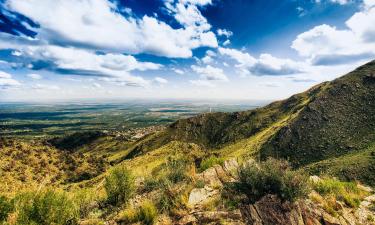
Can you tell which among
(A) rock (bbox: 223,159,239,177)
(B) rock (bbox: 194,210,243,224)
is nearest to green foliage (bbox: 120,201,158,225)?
(B) rock (bbox: 194,210,243,224)

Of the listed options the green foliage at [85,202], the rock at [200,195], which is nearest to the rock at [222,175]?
the rock at [200,195]

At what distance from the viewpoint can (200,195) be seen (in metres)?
8.15

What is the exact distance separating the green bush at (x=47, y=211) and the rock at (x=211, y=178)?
188 inches

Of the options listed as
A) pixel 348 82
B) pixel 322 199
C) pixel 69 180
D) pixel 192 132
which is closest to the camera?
pixel 322 199

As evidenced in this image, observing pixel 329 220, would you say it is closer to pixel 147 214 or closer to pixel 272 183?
pixel 272 183

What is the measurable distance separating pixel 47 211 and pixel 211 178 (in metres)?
5.91

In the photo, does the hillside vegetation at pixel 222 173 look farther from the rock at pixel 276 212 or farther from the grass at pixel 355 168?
the grass at pixel 355 168

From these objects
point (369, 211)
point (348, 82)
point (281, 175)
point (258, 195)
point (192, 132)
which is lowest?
point (192, 132)

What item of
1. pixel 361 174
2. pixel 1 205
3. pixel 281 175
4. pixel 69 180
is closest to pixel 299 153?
pixel 361 174

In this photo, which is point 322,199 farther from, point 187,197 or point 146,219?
point 146,219

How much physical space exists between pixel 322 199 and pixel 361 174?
30.5 metres

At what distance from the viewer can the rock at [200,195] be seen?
769cm

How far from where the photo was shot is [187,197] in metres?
7.85

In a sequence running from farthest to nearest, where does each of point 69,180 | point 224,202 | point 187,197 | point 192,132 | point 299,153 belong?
1. point 192,132
2. point 299,153
3. point 69,180
4. point 187,197
5. point 224,202
